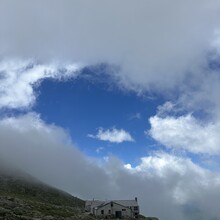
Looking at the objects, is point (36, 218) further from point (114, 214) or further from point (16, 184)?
point (16, 184)

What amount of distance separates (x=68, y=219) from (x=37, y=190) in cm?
10600

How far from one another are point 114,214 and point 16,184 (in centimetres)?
6351

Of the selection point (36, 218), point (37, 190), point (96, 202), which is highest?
point (37, 190)

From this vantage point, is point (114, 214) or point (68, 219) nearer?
point (68, 219)

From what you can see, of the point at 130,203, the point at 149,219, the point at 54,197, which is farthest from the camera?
the point at 54,197

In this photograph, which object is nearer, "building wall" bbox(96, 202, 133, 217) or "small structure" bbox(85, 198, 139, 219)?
"small structure" bbox(85, 198, 139, 219)

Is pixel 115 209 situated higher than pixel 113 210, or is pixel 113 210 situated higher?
pixel 115 209

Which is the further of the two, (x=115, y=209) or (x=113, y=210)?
(x=115, y=209)

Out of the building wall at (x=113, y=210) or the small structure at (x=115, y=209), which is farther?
the building wall at (x=113, y=210)

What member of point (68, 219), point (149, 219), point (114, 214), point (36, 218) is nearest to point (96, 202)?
point (114, 214)

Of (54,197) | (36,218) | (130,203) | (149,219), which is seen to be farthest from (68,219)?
(54,197)

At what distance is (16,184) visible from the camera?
188 m

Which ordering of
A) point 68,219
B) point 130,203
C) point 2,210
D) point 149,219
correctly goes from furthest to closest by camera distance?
point 130,203 < point 149,219 < point 68,219 < point 2,210

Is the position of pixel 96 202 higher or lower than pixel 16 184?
lower
